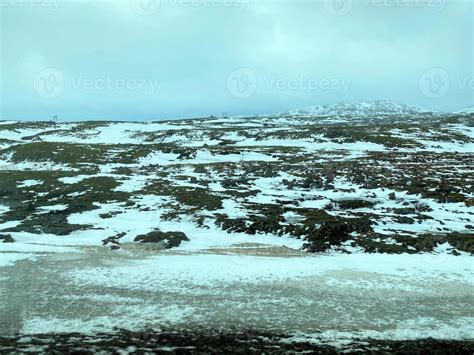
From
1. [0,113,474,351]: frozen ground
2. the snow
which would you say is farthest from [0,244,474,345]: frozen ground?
the snow

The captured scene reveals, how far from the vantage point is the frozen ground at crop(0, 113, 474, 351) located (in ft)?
45.9

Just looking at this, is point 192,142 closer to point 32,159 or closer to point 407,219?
point 32,159

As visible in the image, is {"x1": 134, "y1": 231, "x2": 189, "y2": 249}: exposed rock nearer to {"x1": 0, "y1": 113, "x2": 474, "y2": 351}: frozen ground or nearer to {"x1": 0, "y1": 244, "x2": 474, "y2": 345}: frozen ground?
{"x1": 0, "y1": 113, "x2": 474, "y2": 351}: frozen ground

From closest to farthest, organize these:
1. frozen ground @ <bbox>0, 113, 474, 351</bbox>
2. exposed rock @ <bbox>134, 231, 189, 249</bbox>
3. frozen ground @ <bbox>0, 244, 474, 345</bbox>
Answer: frozen ground @ <bbox>0, 244, 474, 345</bbox> → frozen ground @ <bbox>0, 113, 474, 351</bbox> → exposed rock @ <bbox>134, 231, 189, 249</bbox>

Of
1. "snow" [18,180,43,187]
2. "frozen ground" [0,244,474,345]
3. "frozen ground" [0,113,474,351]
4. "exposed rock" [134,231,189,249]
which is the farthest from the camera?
"snow" [18,180,43,187]

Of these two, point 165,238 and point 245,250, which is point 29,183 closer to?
point 165,238

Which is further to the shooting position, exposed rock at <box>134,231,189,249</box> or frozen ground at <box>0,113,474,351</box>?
exposed rock at <box>134,231,189,249</box>

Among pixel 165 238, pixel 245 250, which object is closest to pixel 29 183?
pixel 165 238

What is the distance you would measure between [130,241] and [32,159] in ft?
131

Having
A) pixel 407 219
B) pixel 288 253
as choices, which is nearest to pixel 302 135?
pixel 407 219

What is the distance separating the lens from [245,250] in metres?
22.7

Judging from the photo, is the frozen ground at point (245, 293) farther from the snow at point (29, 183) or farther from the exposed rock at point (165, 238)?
the snow at point (29, 183)

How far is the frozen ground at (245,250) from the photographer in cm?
1398

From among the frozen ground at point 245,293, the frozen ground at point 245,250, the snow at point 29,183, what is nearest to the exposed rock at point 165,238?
the frozen ground at point 245,250
